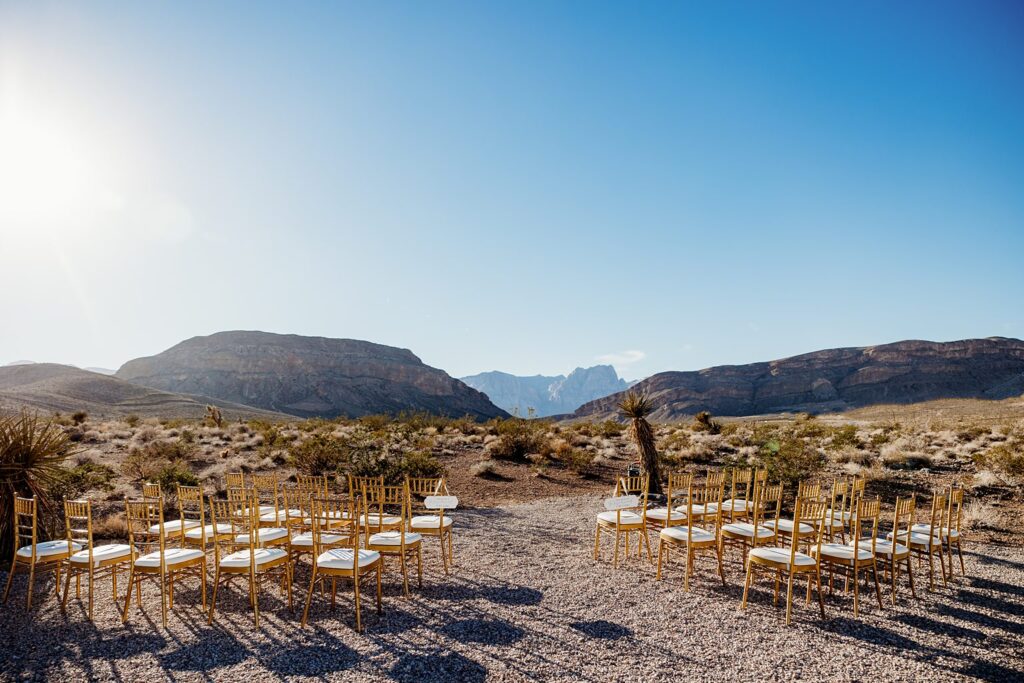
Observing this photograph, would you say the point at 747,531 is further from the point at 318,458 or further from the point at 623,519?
the point at 318,458

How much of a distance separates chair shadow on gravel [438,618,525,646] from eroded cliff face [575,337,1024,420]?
9213 cm

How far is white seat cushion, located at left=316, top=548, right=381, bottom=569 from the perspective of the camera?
537 centimetres

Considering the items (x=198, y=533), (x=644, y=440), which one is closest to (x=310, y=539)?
(x=198, y=533)

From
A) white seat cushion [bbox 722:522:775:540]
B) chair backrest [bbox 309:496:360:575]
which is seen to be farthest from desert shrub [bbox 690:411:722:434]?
chair backrest [bbox 309:496:360:575]

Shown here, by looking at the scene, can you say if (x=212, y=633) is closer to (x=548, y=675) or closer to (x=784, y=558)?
(x=548, y=675)

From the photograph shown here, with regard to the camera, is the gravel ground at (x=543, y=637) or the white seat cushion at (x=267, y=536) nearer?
the gravel ground at (x=543, y=637)

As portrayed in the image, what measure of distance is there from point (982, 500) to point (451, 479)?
39.8 feet

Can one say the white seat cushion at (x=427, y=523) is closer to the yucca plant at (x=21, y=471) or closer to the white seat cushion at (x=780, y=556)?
the white seat cushion at (x=780, y=556)

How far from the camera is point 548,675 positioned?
4230 millimetres

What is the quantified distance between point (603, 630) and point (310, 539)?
3.33 metres

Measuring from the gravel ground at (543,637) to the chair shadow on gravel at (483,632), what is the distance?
2 cm

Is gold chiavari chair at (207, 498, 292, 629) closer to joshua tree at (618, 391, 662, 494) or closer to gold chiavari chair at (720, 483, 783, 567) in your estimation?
gold chiavari chair at (720, 483, 783, 567)

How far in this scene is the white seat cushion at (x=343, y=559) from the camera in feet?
17.6

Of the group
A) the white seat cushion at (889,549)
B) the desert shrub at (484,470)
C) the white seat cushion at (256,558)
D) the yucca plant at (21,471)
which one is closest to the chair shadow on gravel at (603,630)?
the white seat cushion at (256,558)
